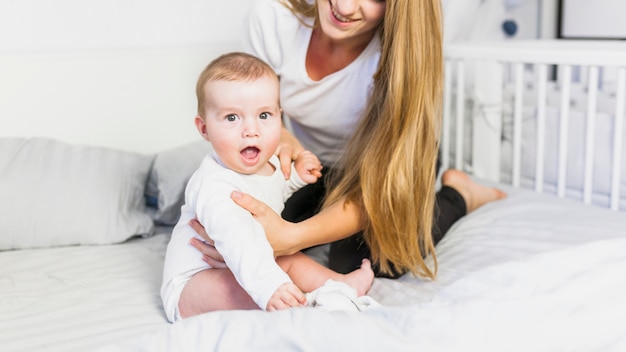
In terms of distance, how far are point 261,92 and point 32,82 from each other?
84 cm

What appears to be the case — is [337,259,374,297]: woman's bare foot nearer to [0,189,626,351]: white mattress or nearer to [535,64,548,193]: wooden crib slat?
[0,189,626,351]: white mattress

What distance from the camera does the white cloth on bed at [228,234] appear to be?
3.30 ft

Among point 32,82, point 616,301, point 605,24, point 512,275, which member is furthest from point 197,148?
point 605,24

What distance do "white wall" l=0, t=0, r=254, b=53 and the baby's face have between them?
2.71 ft

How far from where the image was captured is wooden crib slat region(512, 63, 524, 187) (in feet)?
5.61

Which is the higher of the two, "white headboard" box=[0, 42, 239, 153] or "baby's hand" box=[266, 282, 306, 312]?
"white headboard" box=[0, 42, 239, 153]

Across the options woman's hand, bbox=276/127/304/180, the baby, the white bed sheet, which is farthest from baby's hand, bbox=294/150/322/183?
the white bed sheet

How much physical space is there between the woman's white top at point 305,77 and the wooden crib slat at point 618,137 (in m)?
0.51

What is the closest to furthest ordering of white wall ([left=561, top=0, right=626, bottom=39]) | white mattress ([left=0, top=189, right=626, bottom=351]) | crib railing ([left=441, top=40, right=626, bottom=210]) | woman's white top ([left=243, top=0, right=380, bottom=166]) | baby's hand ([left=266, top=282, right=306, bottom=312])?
white mattress ([left=0, top=189, right=626, bottom=351]) → baby's hand ([left=266, top=282, right=306, bottom=312]) → woman's white top ([left=243, top=0, right=380, bottom=166]) → crib railing ([left=441, top=40, right=626, bottom=210]) → white wall ([left=561, top=0, right=626, bottom=39])

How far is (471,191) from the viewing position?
5.45 feet

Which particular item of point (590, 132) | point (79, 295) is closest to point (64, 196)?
point (79, 295)

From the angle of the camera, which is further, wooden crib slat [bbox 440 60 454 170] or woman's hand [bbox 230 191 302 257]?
wooden crib slat [bbox 440 60 454 170]

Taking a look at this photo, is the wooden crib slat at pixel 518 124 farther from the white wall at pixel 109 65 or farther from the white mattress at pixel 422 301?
the white wall at pixel 109 65

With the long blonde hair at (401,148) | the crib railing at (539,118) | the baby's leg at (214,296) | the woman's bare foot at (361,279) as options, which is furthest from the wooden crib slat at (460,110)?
the baby's leg at (214,296)
